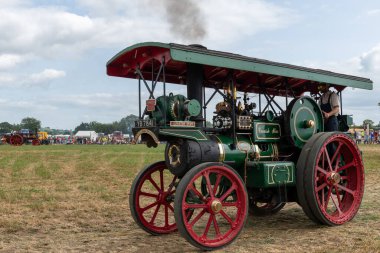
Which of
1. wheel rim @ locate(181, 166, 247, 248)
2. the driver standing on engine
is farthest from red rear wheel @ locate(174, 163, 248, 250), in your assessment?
the driver standing on engine

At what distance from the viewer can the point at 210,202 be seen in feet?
15.1

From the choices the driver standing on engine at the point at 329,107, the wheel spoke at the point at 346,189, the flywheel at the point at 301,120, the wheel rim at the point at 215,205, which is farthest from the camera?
the driver standing on engine at the point at 329,107

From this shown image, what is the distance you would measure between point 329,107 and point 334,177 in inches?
51.2

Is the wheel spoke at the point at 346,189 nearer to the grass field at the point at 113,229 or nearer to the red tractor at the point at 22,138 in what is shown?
the grass field at the point at 113,229

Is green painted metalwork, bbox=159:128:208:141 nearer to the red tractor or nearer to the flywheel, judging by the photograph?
the flywheel

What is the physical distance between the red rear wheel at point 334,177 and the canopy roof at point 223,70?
94 centimetres

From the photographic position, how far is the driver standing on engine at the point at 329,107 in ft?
21.1

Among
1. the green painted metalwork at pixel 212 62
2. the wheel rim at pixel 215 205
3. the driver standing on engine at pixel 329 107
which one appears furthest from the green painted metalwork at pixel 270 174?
the driver standing on engine at pixel 329 107

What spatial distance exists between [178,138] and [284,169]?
4.46 feet

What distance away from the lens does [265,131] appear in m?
5.80

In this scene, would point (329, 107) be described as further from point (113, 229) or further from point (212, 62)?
point (113, 229)

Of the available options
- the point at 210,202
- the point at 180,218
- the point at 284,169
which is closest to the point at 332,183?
the point at 284,169

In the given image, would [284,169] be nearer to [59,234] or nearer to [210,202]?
[210,202]

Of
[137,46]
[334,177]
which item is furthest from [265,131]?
[137,46]
